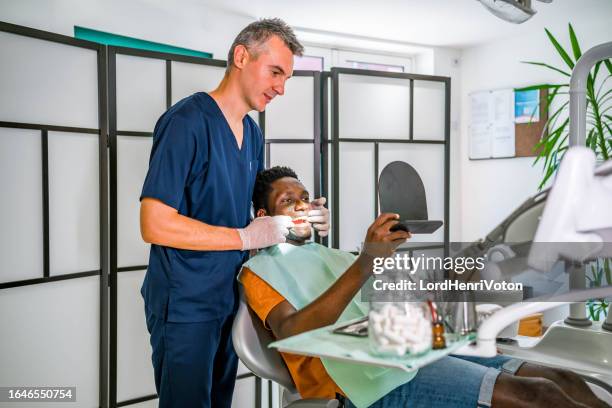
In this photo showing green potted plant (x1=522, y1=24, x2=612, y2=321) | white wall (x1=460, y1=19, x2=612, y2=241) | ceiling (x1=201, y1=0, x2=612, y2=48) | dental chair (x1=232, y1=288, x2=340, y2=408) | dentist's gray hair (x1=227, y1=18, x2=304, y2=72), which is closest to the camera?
dental chair (x1=232, y1=288, x2=340, y2=408)

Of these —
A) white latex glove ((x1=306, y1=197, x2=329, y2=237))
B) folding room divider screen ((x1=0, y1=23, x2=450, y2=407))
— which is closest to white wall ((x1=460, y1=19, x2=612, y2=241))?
folding room divider screen ((x1=0, y1=23, x2=450, y2=407))

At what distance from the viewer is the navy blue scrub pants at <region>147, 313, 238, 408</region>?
4.58ft

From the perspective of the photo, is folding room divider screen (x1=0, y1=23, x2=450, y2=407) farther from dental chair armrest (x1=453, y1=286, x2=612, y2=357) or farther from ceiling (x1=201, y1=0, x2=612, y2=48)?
dental chair armrest (x1=453, y1=286, x2=612, y2=357)

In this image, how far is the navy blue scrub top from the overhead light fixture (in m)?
0.90

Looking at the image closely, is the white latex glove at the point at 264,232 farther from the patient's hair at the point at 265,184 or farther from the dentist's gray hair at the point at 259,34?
the dentist's gray hair at the point at 259,34

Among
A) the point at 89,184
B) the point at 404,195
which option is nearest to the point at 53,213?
the point at 89,184

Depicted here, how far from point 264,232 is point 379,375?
1.70 ft

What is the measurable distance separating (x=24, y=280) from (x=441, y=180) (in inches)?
86.2

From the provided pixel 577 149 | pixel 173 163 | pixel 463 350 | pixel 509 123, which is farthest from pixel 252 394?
pixel 509 123

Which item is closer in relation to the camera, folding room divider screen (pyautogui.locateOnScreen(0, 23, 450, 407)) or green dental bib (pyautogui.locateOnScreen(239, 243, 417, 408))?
green dental bib (pyautogui.locateOnScreen(239, 243, 417, 408))

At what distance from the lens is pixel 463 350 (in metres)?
0.84

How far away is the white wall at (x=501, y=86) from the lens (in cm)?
416

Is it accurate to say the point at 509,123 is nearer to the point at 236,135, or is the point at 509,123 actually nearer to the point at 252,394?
the point at 252,394

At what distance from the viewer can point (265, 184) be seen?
1669 mm
